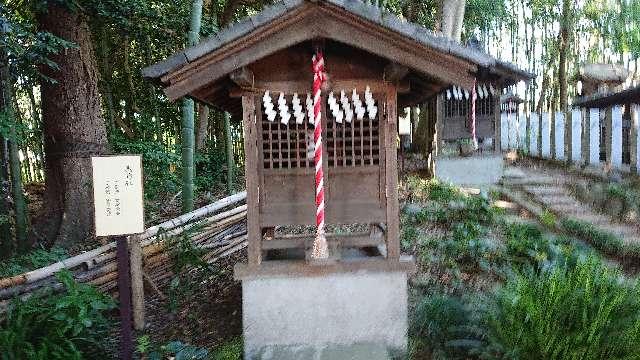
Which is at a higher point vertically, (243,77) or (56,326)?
(243,77)

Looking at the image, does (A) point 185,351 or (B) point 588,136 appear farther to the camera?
(B) point 588,136

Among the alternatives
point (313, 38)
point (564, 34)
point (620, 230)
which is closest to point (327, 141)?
point (313, 38)

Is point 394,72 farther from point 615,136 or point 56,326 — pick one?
point 615,136

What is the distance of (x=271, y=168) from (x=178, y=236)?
8.46ft

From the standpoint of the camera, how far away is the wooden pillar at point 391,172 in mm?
4840

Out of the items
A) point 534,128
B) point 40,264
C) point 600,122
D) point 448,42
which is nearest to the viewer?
point 448,42

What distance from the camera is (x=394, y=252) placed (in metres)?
4.96

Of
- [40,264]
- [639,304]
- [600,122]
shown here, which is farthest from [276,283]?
[600,122]

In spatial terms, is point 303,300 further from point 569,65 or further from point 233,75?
point 569,65

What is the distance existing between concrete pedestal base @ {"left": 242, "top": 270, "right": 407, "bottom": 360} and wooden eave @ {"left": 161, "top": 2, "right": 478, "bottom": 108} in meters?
2.00

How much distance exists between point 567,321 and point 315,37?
10.8 feet

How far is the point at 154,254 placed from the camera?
665 centimetres

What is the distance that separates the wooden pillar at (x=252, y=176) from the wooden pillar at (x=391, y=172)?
130cm

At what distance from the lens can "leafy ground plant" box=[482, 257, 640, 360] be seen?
13.1 feet
